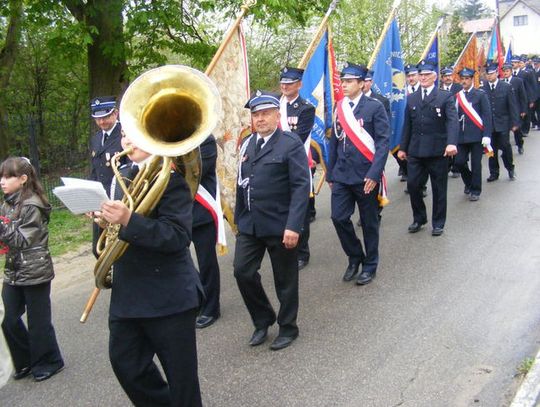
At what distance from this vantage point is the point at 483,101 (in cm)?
954

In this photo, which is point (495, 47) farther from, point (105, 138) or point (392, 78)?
point (105, 138)

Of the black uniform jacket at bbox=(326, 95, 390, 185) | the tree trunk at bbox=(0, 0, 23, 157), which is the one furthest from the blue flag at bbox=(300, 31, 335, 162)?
the tree trunk at bbox=(0, 0, 23, 157)

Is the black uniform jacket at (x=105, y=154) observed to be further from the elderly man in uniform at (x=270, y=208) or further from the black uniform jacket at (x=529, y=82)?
the black uniform jacket at (x=529, y=82)

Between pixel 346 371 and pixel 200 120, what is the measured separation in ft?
7.21

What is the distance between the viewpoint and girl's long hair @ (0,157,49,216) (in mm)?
4254

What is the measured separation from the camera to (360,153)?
19.7ft

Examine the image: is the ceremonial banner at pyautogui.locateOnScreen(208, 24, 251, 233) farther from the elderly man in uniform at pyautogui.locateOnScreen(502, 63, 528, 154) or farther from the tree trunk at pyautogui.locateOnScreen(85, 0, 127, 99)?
the elderly man in uniform at pyautogui.locateOnScreen(502, 63, 528, 154)

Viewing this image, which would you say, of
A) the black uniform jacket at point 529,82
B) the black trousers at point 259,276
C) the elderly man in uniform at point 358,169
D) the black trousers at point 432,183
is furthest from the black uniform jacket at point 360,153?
the black uniform jacket at point 529,82

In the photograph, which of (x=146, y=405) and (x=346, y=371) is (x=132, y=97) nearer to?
(x=146, y=405)

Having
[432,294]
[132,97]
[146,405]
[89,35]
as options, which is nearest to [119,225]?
[132,97]

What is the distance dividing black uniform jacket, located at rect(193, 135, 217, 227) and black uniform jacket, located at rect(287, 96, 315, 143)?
1678mm

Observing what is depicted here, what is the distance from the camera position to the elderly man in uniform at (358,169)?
592 centimetres

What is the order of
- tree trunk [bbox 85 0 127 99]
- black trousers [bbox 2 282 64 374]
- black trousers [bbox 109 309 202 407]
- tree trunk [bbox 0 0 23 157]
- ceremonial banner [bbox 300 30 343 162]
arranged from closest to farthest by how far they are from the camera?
black trousers [bbox 109 309 202 407], black trousers [bbox 2 282 64 374], ceremonial banner [bbox 300 30 343 162], tree trunk [bbox 85 0 127 99], tree trunk [bbox 0 0 23 157]

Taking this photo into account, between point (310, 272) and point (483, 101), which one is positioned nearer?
point (310, 272)
